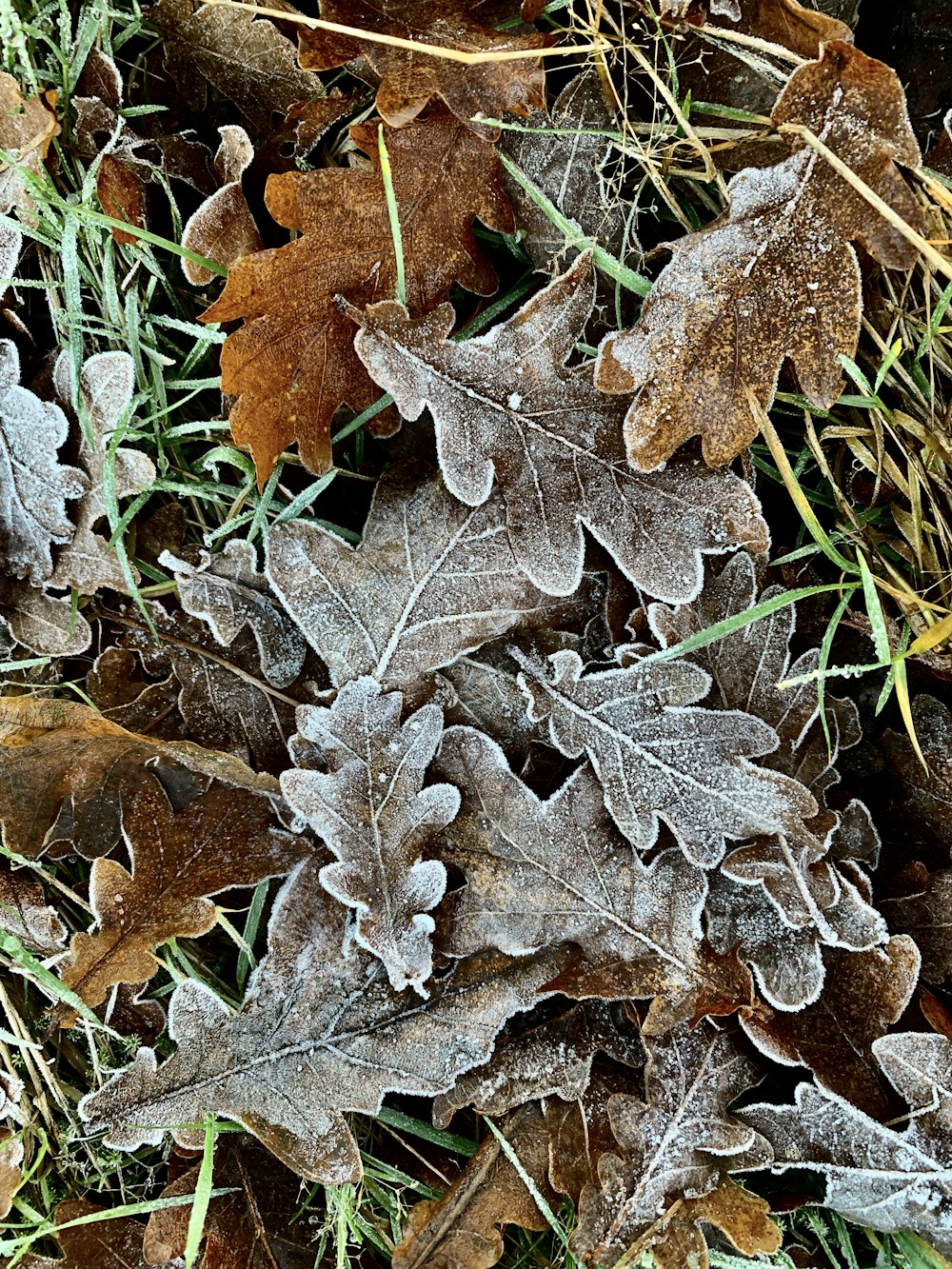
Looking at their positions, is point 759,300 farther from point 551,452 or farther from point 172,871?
point 172,871

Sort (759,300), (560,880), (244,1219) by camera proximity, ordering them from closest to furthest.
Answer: (759,300) → (560,880) → (244,1219)

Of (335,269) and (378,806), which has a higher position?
(335,269)

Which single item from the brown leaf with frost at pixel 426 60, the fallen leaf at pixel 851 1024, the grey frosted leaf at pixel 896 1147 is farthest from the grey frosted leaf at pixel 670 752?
the brown leaf with frost at pixel 426 60

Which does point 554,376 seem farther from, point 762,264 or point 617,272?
point 762,264

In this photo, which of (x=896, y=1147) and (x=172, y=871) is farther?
(x=172, y=871)

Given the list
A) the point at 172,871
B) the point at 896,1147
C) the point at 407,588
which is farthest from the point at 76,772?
the point at 896,1147

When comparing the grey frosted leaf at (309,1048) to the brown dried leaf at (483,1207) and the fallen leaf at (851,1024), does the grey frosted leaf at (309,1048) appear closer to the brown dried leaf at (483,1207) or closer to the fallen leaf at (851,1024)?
the brown dried leaf at (483,1207)

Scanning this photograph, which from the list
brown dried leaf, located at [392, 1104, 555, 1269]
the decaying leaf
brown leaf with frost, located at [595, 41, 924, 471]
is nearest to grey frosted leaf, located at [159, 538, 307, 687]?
the decaying leaf
